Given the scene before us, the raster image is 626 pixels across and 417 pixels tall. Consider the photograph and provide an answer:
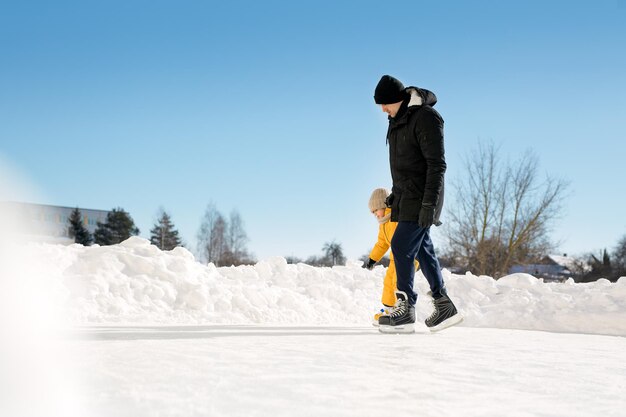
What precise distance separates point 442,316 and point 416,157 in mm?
1315

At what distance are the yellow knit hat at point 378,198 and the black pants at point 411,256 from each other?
2.08ft

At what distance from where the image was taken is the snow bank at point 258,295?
22.3 feet

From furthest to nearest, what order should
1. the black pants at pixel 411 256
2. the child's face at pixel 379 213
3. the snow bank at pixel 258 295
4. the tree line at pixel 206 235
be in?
the tree line at pixel 206 235
the snow bank at pixel 258 295
the child's face at pixel 379 213
the black pants at pixel 411 256

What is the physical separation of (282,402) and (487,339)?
9.70 feet

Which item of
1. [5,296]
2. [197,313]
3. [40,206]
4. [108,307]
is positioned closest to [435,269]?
[197,313]

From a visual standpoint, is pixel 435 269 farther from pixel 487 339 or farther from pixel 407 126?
pixel 407 126

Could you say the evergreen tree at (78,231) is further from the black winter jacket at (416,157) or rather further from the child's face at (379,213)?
the black winter jacket at (416,157)

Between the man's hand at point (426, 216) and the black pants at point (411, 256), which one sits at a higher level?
the man's hand at point (426, 216)

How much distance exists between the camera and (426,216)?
4.50m

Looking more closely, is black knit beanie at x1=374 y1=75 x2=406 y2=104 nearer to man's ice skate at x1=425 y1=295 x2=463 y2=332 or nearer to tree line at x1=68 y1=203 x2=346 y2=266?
man's ice skate at x1=425 y1=295 x2=463 y2=332

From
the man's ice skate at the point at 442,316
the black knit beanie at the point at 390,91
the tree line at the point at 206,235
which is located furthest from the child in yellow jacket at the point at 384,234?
the tree line at the point at 206,235

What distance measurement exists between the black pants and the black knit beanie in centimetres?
100

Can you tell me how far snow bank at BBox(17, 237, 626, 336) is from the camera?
6793mm

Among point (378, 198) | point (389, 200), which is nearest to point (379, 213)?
point (378, 198)
